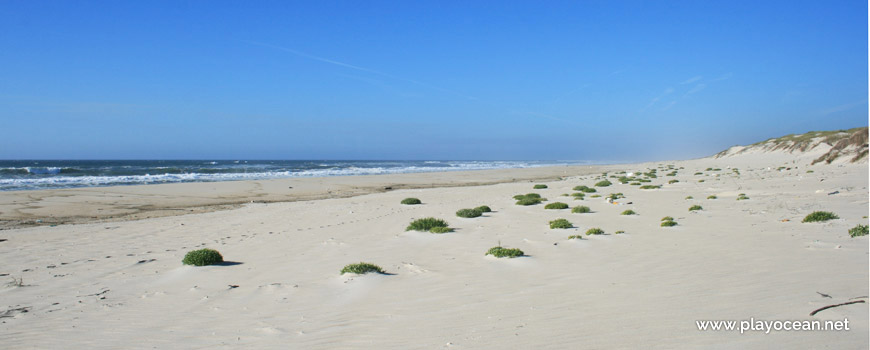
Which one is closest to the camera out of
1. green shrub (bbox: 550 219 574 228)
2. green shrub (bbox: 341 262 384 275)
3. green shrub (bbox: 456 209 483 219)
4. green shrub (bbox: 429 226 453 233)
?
green shrub (bbox: 341 262 384 275)

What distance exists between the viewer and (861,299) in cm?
594

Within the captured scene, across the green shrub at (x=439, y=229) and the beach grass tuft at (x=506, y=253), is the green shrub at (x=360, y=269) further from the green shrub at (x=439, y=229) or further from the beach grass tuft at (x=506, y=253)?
the green shrub at (x=439, y=229)

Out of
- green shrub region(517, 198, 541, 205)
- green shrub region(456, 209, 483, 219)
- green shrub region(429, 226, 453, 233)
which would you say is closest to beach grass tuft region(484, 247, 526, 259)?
green shrub region(429, 226, 453, 233)

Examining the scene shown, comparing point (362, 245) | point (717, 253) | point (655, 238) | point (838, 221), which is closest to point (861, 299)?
point (717, 253)

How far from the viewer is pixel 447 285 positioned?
28.2ft

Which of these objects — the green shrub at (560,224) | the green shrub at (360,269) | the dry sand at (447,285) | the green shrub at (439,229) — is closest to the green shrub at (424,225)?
the green shrub at (439,229)

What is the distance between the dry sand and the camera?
5.89 m

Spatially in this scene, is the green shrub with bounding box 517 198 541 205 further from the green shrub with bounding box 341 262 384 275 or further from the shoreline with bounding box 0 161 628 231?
the shoreline with bounding box 0 161 628 231

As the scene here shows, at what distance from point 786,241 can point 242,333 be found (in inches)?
459

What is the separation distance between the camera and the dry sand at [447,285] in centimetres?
589

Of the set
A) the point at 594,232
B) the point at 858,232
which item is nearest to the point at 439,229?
the point at 594,232

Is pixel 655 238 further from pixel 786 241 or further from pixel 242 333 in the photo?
pixel 242 333

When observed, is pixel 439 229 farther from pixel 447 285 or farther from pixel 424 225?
pixel 447 285

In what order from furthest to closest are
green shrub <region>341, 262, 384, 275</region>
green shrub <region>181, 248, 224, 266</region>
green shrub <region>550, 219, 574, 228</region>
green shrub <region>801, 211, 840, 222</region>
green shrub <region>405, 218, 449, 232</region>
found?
green shrub <region>405, 218, 449, 232</region>, green shrub <region>550, 219, 574, 228</region>, green shrub <region>801, 211, 840, 222</region>, green shrub <region>181, 248, 224, 266</region>, green shrub <region>341, 262, 384, 275</region>
